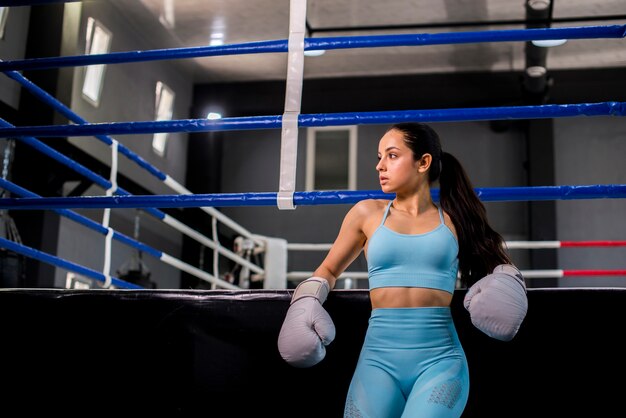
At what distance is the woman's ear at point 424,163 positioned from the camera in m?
2.00

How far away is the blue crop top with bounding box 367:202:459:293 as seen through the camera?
6.12 ft

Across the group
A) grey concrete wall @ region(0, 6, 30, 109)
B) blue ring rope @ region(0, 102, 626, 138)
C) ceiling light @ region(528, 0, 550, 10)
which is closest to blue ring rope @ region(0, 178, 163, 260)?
blue ring rope @ region(0, 102, 626, 138)

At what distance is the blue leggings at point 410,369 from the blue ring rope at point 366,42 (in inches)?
36.4

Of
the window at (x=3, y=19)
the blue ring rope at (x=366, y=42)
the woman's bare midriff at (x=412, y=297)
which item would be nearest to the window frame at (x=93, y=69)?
the window at (x=3, y=19)

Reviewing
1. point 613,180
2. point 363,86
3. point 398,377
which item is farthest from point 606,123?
point 398,377

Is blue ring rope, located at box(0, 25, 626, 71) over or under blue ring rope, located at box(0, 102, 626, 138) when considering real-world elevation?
over

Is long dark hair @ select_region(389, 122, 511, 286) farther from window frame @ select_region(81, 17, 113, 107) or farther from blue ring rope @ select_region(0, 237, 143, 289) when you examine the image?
window frame @ select_region(81, 17, 113, 107)

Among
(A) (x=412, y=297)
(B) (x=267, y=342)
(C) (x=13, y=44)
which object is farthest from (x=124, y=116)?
(A) (x=412, y=297)

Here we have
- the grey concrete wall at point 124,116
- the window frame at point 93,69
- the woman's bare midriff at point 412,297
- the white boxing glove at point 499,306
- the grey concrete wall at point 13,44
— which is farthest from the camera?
the window frame at point 93,69

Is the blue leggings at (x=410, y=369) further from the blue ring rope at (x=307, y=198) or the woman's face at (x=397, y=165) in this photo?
the blue ring rope at (x=307, y=198)

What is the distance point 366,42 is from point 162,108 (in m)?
7.98

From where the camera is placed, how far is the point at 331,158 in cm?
1091

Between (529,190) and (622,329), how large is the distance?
477mm

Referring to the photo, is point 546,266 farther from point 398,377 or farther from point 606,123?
point 398,377
